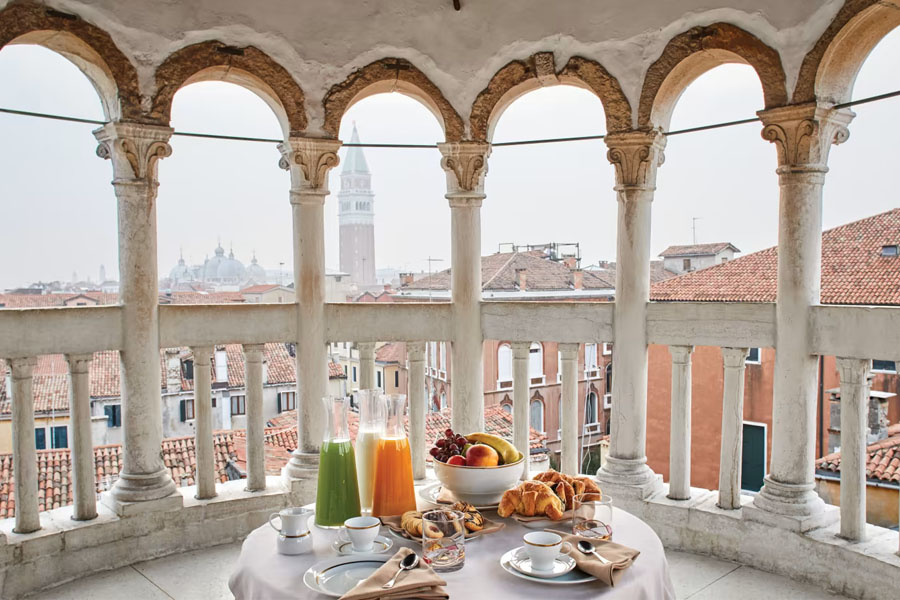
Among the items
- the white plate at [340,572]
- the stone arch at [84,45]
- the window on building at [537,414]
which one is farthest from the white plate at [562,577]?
the window on building at [537,414]

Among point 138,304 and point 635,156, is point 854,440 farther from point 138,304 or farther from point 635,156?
point 138,304

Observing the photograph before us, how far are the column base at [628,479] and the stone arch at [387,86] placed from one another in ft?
8.68

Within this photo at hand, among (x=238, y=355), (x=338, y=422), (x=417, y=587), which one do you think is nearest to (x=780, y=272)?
(x=338, y=422)

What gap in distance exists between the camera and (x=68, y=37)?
4367 mm

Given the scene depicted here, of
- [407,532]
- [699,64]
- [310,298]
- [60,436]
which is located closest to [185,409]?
[60,436]

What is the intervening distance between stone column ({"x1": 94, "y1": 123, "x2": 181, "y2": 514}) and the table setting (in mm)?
2326

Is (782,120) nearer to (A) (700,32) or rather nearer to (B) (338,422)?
(A) (700,32)

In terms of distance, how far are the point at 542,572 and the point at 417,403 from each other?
3.02 m

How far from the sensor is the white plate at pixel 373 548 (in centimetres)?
251

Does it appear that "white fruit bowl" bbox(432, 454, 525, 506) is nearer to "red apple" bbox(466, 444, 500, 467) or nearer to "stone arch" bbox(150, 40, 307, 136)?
"red apple" bbox(466, 444, 500, 467)

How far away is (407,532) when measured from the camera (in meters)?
2.63

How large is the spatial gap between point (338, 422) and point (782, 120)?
3337 mm

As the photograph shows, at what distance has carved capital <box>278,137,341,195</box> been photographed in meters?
5.03

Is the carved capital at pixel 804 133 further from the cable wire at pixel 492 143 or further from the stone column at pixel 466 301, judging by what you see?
the stone column at pixel 466 301
